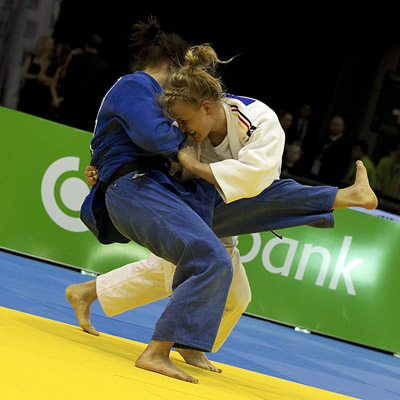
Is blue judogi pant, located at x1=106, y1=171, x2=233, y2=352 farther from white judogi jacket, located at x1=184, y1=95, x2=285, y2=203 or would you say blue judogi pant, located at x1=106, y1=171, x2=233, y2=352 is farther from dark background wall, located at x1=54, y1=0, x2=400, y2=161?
A: dark background wall, located at x1=54, y1=0, x2=400, y2=161

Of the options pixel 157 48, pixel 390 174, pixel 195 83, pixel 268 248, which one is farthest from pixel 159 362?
pixel 390 174

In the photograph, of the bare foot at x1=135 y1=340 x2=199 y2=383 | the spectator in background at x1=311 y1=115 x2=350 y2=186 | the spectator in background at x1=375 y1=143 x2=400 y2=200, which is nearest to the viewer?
the bare foot at x1=135 y1=340 x2=199 y2=383

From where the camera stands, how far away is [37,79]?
8672 millimetres

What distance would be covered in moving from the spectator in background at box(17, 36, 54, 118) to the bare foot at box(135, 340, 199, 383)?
21.1 ft

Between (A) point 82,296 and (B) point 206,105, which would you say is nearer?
(B) point 206,105

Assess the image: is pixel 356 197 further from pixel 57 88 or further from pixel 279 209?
pixel 57 88

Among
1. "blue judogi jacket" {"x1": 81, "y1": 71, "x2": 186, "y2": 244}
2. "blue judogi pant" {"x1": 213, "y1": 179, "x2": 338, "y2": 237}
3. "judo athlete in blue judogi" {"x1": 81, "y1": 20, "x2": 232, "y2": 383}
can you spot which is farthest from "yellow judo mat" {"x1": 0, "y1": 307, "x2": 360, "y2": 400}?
"blue judogi pant" {"x1": 213, "y1": 179, "x2": 338, "y2": 237}

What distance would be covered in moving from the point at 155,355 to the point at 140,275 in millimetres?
759

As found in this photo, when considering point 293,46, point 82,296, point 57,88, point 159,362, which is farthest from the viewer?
point 293,46

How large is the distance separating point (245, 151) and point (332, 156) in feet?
23.1

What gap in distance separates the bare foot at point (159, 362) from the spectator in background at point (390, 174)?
7889mm

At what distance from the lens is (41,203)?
5629mm

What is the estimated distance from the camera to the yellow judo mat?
189 centimetres

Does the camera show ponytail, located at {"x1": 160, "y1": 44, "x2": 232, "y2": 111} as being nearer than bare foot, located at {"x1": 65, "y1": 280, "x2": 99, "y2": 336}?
Yes
